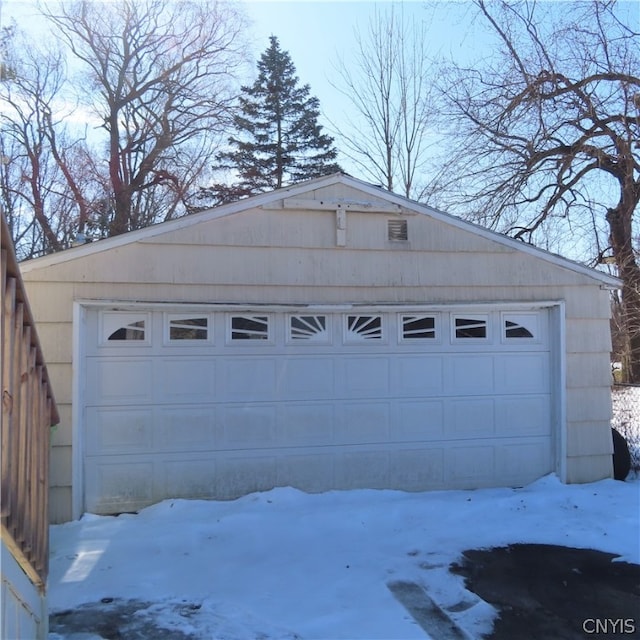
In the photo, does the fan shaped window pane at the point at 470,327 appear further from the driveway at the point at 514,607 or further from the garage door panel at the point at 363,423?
the driveway at the point at 514,607

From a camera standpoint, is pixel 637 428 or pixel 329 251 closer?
pixel 329 251

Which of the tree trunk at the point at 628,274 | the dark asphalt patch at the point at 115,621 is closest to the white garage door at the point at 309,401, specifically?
the dark asphalt patch at the point at 115,621

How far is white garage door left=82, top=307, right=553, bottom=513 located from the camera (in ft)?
19.5

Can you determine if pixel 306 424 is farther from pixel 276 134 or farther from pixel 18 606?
pixel 276 134

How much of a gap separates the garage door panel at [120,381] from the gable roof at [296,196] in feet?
3.49

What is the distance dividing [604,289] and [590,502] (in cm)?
245

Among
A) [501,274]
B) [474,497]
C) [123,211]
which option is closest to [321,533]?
[474,497]

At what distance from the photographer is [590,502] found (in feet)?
20.4

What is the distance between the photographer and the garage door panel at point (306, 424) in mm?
6297

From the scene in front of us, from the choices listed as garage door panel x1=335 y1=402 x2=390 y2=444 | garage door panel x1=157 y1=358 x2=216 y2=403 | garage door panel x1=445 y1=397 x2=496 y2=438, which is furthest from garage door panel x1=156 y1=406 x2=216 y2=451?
garage door panel x1=445 y1=397 x2=496 y2=438

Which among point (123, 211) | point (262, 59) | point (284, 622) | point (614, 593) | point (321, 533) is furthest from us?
point (262, 59)

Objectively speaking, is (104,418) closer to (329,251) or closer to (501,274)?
(329,251)

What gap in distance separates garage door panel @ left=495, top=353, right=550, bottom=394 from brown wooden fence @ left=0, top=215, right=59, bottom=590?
5.01 metres

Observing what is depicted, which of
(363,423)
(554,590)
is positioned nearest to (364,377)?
(363,423)
